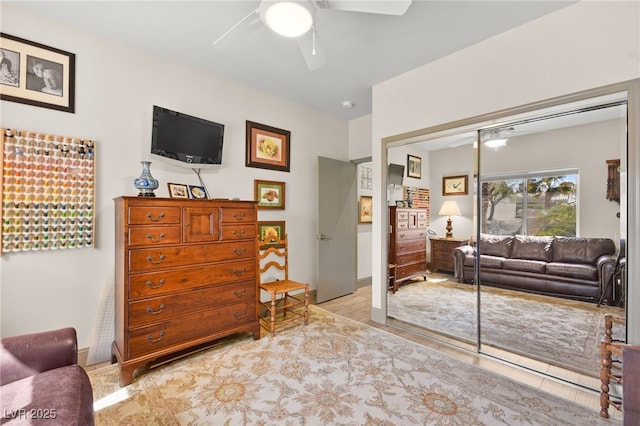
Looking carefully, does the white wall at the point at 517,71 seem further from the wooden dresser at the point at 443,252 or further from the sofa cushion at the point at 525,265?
the sofa cushion at the point at 525,265

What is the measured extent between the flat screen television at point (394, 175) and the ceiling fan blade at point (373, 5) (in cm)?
186

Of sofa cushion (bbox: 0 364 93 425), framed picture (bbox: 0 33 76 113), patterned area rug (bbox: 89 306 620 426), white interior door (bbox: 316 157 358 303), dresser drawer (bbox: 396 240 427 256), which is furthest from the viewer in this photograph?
white interior door (bbox: 316 157 358 303)

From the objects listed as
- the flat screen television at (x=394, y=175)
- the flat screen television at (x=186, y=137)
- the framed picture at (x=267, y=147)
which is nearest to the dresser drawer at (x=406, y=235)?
the flat screen television at (x=394, y=175)

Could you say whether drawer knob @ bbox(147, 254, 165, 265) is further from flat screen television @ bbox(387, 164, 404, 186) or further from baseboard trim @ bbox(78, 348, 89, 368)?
flat screen television @ bbox(387, 164, 404, 186)

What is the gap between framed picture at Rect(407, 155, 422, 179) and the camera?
127 inches

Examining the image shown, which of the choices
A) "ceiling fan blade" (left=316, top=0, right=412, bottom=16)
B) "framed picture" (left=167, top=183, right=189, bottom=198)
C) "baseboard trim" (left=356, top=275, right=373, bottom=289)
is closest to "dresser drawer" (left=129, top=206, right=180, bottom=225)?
"framed picture" (left=167, top=183, right=189, bottom=198)

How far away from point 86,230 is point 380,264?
116 inches

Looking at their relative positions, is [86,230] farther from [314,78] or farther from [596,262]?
[596,262]

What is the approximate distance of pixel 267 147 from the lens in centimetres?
362

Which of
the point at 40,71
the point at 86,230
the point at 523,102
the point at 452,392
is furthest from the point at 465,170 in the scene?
the point at 40,71

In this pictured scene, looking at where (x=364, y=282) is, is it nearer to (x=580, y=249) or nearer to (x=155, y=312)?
(x=580, y=249)

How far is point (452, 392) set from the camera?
2.02 m

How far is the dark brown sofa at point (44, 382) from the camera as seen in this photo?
1144 millimetres

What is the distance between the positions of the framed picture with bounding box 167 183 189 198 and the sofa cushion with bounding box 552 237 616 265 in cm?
355
